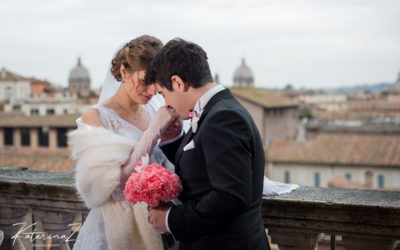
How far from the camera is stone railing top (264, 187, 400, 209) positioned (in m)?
2.16

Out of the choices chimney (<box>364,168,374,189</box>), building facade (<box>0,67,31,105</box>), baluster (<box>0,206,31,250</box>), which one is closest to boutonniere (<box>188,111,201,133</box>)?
baluster (<box>0,206,31,250</box>)

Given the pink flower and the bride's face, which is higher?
the bride's face

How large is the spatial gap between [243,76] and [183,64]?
83950 millimetres

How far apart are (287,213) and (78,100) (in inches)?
2398

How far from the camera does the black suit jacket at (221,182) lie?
5.62 feet

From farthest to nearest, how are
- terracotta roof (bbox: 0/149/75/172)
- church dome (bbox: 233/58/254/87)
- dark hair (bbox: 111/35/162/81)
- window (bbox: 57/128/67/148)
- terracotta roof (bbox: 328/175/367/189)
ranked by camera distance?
church dome (bbox: 233/58/254/87), window (bbox: 57/128/67/148), terracotta roof (bbox: 328/175/367/189), terracotta roof (bbox: 0/149/75/172), dark hair (bbox: 111/35/162/81)

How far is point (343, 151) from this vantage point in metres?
37.8

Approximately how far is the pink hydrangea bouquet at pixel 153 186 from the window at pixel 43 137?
46.0m

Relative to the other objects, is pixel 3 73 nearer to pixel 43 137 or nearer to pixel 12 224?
pixel 43 137

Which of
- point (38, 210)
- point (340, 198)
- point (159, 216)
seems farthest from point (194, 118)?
point (38, 210)

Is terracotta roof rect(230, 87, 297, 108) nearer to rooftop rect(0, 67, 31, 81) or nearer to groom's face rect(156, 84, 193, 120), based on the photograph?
rooftop rect(0, 67, 31, 81)

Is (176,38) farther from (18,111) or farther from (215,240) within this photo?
(18,111)

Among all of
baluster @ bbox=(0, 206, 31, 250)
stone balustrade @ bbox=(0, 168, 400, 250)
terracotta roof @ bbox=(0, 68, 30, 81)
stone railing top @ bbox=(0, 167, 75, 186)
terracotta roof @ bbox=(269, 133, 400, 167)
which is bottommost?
terracotta roof @ bbox=(269, 133, 400, 167)

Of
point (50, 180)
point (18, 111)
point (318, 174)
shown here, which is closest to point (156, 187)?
point (50, 180)
